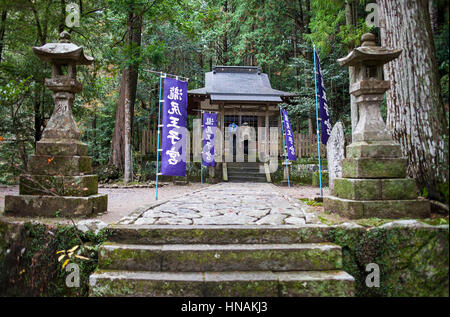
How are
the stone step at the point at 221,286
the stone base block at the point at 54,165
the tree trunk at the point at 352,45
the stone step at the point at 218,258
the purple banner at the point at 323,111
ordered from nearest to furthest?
the stone step at the point at 221,286
the stone step at the point at 218,258
the stone base block at the point at 54,165
the purple banner at the point at 323,111
the tree trunk at the point at 352,45

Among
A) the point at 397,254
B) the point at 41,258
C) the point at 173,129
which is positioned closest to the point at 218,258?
the point at 397,254

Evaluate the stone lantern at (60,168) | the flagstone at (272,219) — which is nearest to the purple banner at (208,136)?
the stone lantern at (60,168)

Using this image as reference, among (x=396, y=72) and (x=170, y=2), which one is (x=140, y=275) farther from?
(x=170, y=2)

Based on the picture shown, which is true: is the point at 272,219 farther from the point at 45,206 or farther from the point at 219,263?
the point at 45,206

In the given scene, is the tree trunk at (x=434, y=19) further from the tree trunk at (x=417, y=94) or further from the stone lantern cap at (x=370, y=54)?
the stone lantern cap at (x=370, y=54)

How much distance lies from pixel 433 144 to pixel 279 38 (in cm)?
1624

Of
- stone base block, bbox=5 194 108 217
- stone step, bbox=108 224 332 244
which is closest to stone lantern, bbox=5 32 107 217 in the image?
stone base block, bbox=5 194 108 217

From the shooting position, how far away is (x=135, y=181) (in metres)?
10.1

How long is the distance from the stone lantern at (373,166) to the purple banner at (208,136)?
24.5 ft

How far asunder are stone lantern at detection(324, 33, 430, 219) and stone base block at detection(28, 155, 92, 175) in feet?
11.5

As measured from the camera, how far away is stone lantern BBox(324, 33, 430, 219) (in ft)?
9.96

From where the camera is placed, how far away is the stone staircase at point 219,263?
237 centimetres

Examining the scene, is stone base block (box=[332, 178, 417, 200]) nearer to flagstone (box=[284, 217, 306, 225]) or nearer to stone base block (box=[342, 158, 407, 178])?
stone base block (box=[342, 158, 407, 178])
